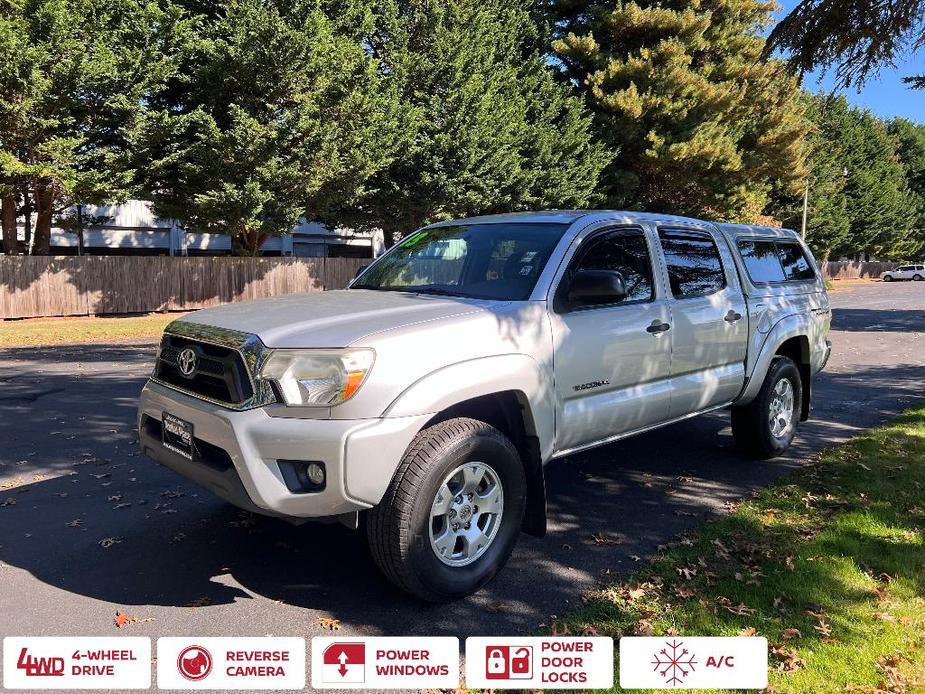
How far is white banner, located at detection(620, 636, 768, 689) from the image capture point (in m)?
2.90

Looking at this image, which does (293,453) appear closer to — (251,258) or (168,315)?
(168,315)

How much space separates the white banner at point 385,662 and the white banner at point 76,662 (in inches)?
29.4

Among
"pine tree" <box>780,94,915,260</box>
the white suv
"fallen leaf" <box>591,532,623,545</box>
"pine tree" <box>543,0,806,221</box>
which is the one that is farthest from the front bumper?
the white suv

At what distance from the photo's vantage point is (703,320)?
4.94m

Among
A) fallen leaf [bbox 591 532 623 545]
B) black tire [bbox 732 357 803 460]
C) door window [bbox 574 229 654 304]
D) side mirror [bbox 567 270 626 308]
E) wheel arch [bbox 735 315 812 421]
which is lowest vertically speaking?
fallen leaf [bbox 591 532 623 545]

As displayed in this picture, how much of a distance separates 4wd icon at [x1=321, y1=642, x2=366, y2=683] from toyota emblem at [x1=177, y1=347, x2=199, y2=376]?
60.3 inches

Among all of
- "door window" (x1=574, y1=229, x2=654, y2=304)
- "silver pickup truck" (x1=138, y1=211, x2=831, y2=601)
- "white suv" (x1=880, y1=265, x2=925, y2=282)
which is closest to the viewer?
"silver pickup truck" (x1=138, y1=211, x2=831, y2=601)

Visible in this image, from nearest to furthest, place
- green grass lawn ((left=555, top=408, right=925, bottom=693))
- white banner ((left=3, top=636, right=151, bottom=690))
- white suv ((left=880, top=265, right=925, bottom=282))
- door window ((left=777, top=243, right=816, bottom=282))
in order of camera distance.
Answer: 1. white banner ((left=3, top=636, right=151, bottom=690))
2. green grass lawn ((left=555, top=408, right=925, bottom=693))
3. door window ((left=777, top=243, right=816, bottom=282))
4. white suv ((left=880, top=265, right=925, bottom=282))

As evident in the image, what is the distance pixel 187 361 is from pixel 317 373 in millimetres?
872

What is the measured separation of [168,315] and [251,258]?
3.89m

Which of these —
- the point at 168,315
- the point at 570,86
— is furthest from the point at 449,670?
the point at 570,86

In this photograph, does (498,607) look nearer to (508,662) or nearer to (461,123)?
(508,662)

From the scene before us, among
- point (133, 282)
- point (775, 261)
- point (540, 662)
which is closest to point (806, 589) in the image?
point (540, 662)

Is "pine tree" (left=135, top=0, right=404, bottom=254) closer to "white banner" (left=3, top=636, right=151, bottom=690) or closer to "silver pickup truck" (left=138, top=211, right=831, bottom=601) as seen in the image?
"silver pickup truck" (left=138, top=211, right=831, bottom=601)
